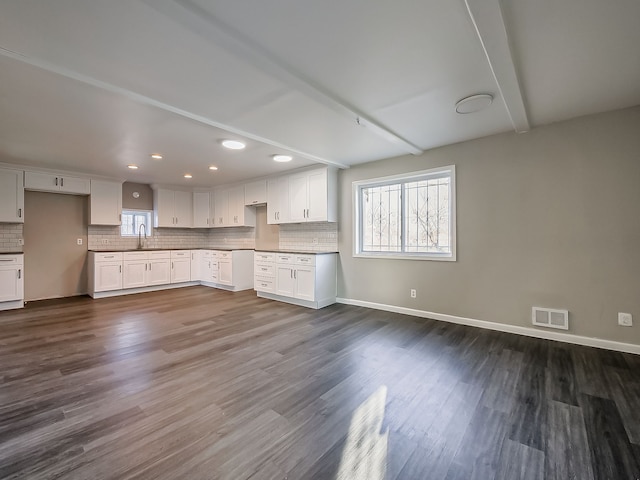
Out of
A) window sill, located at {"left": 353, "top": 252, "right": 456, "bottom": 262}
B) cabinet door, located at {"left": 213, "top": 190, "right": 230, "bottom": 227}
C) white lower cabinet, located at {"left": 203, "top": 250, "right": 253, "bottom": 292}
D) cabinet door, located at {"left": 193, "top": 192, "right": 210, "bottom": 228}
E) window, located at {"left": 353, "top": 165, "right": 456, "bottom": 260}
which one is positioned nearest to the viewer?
window sill, located at {"left": 353, "top": 252, "right": 456, "bottom": 262}

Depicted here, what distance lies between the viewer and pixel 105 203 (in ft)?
19.4

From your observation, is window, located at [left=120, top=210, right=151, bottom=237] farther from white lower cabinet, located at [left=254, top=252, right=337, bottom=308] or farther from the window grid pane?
the window grid pane

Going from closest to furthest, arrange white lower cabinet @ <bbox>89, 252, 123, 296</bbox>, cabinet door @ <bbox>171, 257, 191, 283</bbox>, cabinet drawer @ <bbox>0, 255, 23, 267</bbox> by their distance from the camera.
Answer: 1. cabinet drawer @ <bbox>0, 255, 23, 267</bbox>
2. white lower cabinet @ <bbox>89, 252, 123, 296</bbox>
3. cabinet door @ <bbox>171, 257, 191, 283</bbox>

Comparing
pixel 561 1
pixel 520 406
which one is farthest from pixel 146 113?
pixel 520 406

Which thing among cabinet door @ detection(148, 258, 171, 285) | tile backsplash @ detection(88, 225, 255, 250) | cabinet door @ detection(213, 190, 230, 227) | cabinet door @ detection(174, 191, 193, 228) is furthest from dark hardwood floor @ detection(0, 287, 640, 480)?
cabinet door @ detection(174, 191, 193, 228)

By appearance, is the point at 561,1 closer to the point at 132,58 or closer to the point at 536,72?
the point at 536,72

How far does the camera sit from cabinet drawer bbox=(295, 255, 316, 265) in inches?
185

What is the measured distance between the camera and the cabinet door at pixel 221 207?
22.6ft

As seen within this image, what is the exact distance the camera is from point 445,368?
256 cm

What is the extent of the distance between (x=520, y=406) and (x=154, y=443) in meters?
2.37

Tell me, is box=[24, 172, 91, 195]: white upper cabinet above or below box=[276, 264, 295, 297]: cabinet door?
above

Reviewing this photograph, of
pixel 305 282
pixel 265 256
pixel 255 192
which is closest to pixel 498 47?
pixel 305 282

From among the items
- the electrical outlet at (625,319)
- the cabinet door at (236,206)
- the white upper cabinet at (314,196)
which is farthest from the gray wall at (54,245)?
the electrical outlet at (625,319)

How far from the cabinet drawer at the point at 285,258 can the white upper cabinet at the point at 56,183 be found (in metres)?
4.08
